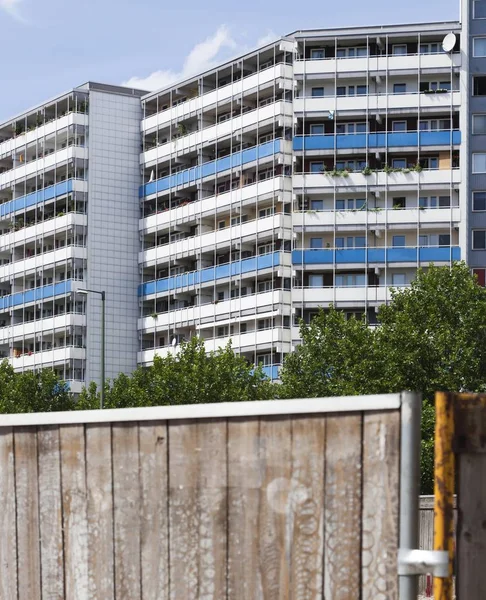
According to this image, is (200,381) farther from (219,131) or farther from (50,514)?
(50,514)

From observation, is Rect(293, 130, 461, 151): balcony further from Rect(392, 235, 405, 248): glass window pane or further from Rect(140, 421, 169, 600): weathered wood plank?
Rect(140, 421, 169, 600): weathered wood plank

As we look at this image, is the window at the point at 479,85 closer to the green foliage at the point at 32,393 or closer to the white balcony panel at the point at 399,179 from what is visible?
the white balcony panel at the point at 399,179

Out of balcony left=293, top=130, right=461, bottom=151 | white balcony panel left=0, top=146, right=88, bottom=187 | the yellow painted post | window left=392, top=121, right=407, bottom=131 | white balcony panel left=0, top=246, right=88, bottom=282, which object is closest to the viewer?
the yellow painted post

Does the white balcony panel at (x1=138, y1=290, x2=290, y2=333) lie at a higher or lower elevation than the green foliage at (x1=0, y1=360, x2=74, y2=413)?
higher

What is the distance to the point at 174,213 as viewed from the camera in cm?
10138

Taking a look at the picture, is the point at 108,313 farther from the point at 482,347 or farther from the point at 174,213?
the point at 482,347

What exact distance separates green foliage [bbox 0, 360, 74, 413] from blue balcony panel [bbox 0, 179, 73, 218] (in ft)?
67.6

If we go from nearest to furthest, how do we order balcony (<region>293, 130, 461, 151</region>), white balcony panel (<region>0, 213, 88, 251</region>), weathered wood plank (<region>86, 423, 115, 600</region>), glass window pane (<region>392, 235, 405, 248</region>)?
weathered wood plank (<region>86, 423, 115, 600</region>) < balcony (<region>293, 130, 461, 151</region>) < glass window pane (<region>392, 235, 405, 248</region>) < white balcony panel (<region>0, 213, 88, 251</region>)

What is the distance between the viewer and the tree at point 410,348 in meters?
65.4

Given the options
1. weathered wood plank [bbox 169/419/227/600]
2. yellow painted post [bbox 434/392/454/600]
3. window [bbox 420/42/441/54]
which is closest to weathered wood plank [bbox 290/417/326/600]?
weathered wood plank [bbox 169/419/227/600]

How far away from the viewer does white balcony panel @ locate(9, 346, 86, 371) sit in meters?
102

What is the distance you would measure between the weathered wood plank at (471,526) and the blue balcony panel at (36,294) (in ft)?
322

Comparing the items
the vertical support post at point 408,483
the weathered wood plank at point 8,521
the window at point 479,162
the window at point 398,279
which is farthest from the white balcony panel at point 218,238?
the vertical support post at point 408,483

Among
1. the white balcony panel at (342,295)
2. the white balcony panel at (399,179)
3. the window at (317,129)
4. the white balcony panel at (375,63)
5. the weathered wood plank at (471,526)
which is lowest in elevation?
the weathered wood plank at (471,526)
